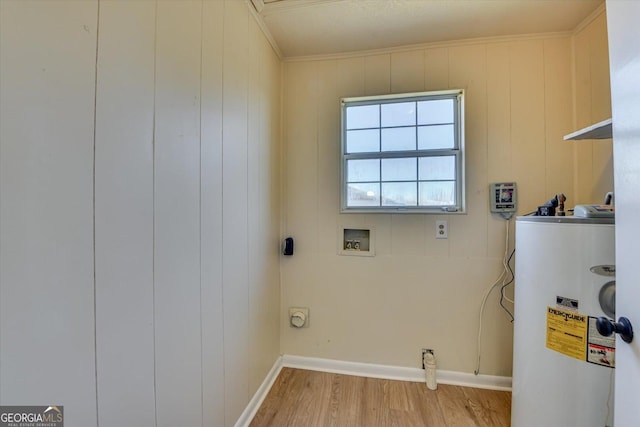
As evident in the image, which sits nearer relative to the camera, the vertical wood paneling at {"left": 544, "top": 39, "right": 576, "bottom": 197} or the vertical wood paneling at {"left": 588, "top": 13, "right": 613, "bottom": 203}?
the vertical wood paneling at {"left": 588, "top": 13, "right": 613, "bottom": 203}

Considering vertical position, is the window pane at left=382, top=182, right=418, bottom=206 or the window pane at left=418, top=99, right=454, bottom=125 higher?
the window pane at left=418, top=99, right=454, bottom=125

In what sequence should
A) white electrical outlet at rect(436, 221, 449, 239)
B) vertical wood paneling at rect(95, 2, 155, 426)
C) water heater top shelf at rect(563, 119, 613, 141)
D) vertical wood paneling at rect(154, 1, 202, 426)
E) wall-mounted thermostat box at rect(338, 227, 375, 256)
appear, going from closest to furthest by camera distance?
vertical wood paneling at rect(95, 2, 155, 426) < vertical wood paneling at rect(154, 1, 202, 426) < water heater top shelf at rect(563, 119, 613, 141) < white electrical outlet at rect(436, 221, 449, 239) < wall-mounted thermostat box at rect(338, 227, 375, 256)

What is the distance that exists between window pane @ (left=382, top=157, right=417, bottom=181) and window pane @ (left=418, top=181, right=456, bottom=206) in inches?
4.4

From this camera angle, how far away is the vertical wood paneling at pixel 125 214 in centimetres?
71

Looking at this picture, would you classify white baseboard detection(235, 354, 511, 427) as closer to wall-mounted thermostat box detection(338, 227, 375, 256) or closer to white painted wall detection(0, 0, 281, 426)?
white painted wall detection(0, 0, 281, 426)

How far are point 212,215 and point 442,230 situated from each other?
5.06ft

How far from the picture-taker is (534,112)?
1784mm

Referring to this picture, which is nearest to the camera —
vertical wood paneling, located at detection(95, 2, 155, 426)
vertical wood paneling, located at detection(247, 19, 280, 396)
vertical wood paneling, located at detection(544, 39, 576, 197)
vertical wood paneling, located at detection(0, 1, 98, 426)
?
vertical wood paneling, located at detection(0, 1, 98, 426)

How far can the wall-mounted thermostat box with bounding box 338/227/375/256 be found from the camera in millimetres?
1982

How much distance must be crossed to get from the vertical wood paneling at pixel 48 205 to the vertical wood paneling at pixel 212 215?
1.56ft

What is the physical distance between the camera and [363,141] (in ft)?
6.75

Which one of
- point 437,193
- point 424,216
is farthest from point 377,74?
point 424,216
